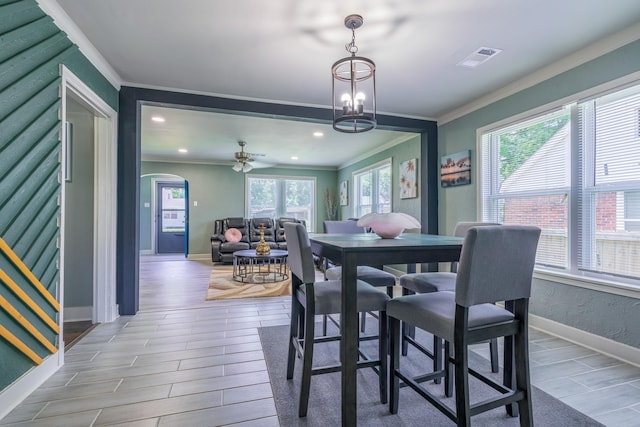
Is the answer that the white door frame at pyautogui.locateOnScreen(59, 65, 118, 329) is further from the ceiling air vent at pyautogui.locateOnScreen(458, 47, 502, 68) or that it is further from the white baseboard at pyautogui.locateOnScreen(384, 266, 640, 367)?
the white baseboard at pyautogui.locateOnScreen(384, 266, 640, 367)

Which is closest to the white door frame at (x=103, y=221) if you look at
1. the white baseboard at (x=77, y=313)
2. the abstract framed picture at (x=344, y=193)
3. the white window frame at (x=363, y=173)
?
the white baseboard at (x=77, y=313)

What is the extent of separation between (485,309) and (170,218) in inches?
354

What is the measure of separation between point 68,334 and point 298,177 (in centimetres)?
618

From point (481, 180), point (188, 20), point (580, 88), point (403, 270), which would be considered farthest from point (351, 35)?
point (403, 270)

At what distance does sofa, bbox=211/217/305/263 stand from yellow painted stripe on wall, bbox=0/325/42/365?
15.5 ft

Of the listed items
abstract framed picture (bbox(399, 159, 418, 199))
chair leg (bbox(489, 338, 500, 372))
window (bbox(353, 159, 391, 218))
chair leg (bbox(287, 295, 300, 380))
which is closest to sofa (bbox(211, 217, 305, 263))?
window (bbox(353, 159, 391, 218))

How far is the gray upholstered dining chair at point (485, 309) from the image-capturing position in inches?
49.3

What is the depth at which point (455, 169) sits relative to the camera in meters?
4.00

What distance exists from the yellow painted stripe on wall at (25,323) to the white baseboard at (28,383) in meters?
0.08

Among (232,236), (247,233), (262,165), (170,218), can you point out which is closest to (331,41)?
(232,236)

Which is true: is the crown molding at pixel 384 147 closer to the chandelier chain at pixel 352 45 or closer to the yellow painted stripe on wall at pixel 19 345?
the chandelier chain at pixel 352 45

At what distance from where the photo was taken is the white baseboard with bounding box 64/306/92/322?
119 inches

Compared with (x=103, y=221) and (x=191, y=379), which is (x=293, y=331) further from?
(x=103, y=221)

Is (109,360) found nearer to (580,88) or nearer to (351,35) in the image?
(351,35)
